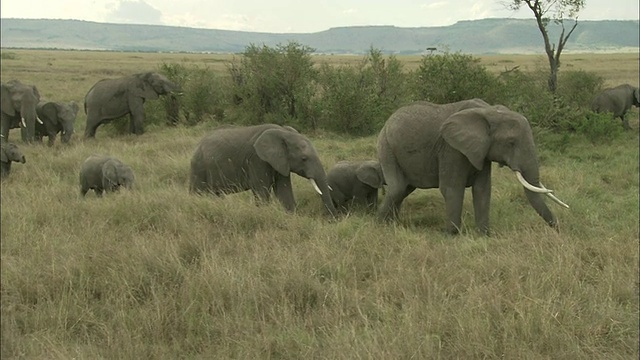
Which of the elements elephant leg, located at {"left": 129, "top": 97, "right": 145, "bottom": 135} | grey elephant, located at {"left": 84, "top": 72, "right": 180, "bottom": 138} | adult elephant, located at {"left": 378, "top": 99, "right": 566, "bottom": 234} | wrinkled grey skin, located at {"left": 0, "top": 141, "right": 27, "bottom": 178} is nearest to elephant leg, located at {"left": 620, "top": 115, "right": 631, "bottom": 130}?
adult elephant, located at {"left": 378, "top": 99, "right": 566, "bottom": 234}

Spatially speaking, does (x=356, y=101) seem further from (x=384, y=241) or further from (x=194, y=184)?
(x=384, y=241)

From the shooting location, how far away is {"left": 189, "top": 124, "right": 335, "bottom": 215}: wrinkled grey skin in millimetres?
7918

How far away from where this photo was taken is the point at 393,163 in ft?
25.8

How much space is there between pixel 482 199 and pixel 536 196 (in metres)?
0.60

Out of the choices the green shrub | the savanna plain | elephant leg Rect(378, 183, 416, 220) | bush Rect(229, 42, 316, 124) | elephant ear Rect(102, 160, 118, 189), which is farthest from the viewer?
bush Rect(229, 42, 316, 124)

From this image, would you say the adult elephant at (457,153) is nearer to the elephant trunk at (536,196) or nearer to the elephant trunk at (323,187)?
the elephant trunk at (536,196)

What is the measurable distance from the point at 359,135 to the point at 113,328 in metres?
11.8

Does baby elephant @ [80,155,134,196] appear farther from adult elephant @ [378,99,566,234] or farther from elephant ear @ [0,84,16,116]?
elephant ear @ [0,84,16,116]

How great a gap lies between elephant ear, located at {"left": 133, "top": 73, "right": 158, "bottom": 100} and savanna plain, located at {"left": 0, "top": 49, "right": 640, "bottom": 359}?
28.3 feet

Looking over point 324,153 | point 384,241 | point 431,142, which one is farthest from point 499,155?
point 324,153

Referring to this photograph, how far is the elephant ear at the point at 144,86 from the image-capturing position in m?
16.5

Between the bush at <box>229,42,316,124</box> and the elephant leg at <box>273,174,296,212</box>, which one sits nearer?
the elephant leg at <box>273,174,296,212</box>

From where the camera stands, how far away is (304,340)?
425 cm

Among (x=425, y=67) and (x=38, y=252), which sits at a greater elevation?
(x=425, y=67)
